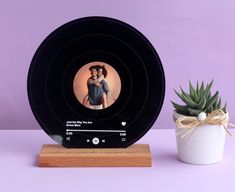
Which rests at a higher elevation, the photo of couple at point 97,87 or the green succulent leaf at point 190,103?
the photo of couple at point 97,87

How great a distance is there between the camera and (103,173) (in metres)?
0.73

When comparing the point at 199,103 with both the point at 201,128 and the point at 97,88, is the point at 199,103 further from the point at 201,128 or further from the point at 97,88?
the point at 97,88

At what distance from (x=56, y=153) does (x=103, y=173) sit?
0.09 m

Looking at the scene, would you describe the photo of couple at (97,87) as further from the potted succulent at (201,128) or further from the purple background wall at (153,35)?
the purple background wall at (153,35)

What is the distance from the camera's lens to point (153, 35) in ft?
3.45

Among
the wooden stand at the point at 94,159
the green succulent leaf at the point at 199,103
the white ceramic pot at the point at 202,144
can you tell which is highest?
the green succulent leaf at the point at 199,103

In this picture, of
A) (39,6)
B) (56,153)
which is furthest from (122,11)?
(56,153)

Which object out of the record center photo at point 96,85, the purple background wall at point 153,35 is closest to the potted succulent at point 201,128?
the record center photo at point 96,85

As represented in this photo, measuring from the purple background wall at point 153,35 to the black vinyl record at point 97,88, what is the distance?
0.88 ft

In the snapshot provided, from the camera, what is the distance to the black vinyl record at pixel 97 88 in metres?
0.79

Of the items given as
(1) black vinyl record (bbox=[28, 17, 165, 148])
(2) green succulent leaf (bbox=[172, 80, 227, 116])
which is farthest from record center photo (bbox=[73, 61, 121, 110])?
(2) green succulent leaf (bbox=[172, 80, 227, 116])

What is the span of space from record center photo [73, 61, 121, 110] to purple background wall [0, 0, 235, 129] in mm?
280

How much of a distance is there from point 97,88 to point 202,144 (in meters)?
0.20

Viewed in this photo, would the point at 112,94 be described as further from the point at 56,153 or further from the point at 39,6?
the point at 39,6
